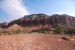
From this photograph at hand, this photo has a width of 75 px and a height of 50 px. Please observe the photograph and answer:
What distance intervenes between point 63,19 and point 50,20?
6.08 meters

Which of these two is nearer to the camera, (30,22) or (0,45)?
(0,45)

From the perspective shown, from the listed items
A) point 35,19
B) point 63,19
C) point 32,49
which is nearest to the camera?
point 32,49

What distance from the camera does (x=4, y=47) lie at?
19.0 m

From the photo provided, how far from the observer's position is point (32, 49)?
19.0 metres

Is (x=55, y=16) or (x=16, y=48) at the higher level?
(x=55, y=16)

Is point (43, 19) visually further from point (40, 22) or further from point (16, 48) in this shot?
point (16, 48)

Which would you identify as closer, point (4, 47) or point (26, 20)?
point (4, 47)

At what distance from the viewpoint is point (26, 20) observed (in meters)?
94.2

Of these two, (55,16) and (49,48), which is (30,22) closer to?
(55,16)

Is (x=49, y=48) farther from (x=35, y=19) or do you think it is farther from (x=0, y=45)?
(x=35, y=19)

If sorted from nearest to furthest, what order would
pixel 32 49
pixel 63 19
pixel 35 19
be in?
pixel 32 49 → pixel 63 19 → pixel 35 19

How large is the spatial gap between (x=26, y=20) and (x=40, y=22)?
918 centimetres

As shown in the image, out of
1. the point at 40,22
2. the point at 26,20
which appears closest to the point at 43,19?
the point at 40,22

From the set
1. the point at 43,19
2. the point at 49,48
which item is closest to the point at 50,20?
the point at 43,19
